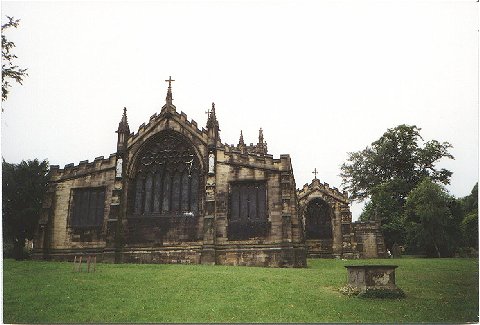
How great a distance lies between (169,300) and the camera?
38.9 ft

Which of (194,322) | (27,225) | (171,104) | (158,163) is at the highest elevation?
(171,104)

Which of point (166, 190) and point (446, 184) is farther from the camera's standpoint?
point (446, 184)

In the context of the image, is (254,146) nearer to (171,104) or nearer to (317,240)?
(317,240)

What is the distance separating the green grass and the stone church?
6831 mm

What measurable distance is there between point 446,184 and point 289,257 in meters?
27.3

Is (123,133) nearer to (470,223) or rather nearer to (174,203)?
(174,203)

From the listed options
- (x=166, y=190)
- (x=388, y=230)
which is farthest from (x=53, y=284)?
(x=388, y=230)

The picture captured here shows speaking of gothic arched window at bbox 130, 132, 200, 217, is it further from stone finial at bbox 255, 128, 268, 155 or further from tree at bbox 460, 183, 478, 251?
stone finial at bbox 255, 128, 268, 155

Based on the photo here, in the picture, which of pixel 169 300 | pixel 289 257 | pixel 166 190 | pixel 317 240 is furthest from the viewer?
pixel 317 240

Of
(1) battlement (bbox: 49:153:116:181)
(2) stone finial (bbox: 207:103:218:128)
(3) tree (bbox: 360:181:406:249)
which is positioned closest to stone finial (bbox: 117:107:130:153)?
(1) battlement (bbox: 49:153:116:181)

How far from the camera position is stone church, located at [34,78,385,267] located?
23484 millimetres

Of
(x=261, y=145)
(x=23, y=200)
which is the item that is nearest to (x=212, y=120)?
(x=23, y=200)

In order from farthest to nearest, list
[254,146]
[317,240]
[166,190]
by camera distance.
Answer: [254,146]
[317,240]
[166,190]

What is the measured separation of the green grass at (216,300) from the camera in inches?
408
